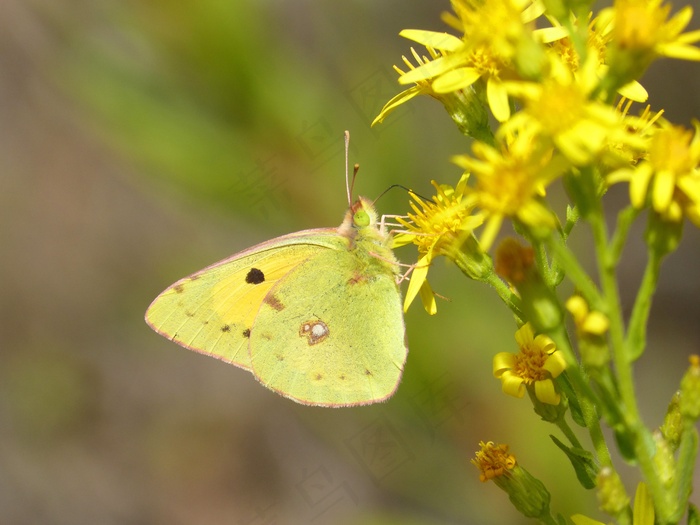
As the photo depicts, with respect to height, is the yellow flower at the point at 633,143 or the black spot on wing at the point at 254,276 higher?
the black spot on wing at the point at 254,276

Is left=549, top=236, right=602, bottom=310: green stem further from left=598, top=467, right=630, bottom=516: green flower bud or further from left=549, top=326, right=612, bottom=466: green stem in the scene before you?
left=598, top=467, right=630, bottom=516: green flower bud

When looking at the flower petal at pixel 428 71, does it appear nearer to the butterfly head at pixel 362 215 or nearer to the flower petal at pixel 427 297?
the flower petal at pixel 427 297

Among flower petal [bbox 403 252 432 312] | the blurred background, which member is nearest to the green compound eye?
flower petal [bbox 403 252 432 312]

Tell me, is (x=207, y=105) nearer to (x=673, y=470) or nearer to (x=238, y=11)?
(x=238, y=11)

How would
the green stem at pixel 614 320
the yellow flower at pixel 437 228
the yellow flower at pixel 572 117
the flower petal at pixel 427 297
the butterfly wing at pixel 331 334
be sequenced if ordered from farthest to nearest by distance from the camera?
the butterfly wing at pixel 331 334
the flower petal at pixel 427 297
the yellow flower at pixel 437 228
the green stem at pixel 614 320
the yellow flower at pixel 572 117

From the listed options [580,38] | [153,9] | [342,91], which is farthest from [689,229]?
[580,38]

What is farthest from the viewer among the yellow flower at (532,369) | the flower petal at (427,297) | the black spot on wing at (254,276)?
the black spot on wing at (254,276)

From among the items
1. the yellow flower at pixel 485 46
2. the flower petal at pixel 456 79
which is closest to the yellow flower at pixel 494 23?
the yellow flower at pixel 485 46
